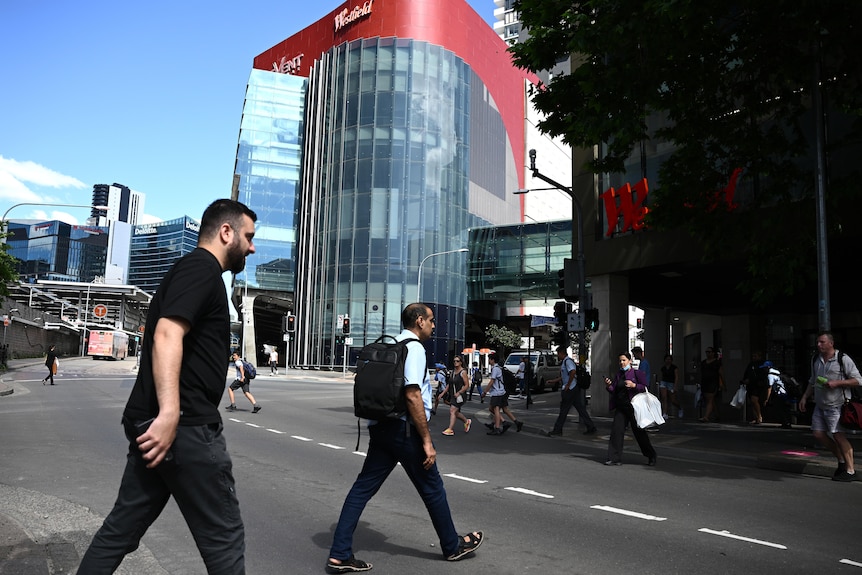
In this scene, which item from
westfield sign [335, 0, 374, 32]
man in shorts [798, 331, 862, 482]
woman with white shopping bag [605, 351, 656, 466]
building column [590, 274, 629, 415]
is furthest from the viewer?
westfield sign [335, 0, 374, 32]

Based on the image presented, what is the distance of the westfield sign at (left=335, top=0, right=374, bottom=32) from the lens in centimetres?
5695

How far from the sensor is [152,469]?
9.63 ft

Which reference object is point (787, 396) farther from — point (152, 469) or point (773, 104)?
point (152, 469)

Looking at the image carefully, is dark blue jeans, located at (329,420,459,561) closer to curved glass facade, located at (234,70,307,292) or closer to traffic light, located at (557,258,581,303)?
traffic light, located at (557,258,581,303)

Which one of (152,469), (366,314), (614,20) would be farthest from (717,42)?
(366,314)

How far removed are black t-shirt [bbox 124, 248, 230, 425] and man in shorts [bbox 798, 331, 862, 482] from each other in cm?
833

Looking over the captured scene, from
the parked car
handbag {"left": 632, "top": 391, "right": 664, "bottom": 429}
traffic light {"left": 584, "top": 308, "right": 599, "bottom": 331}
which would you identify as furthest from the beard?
the parked car

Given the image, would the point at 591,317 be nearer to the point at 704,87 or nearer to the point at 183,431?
the point at 704,87

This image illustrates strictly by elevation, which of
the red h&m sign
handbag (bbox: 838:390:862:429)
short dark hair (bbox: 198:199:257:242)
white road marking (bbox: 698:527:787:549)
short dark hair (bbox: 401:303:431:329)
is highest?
the red h&m sign

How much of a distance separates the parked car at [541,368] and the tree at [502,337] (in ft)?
85.6

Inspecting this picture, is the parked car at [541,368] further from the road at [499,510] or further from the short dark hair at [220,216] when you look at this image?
the short dark hair at [220,216]

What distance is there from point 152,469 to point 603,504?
5331mm

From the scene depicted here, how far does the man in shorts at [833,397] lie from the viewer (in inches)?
353

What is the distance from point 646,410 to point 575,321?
6.57m
